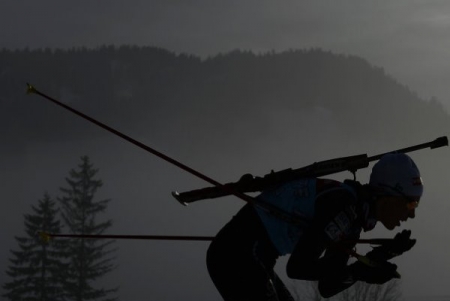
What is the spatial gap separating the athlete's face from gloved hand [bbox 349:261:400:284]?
25cm

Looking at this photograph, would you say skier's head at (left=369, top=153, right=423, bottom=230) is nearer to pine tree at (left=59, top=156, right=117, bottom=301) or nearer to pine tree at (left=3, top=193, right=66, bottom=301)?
pine tree at (left=3, top=193, right=66, bottom=301)

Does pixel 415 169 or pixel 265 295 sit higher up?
pixel 415 169

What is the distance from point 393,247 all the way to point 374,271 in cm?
18

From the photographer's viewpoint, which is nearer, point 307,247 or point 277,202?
point 307,247

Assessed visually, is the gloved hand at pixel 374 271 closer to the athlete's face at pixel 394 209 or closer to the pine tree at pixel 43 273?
the athlete's face at pixel 394 209

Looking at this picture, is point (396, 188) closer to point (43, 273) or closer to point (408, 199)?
point (408, 199)

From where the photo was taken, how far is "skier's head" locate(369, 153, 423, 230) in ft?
17.6

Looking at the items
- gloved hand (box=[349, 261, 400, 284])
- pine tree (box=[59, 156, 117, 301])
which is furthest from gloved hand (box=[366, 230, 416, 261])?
pine tree (box=[59, 156, 117, 301])

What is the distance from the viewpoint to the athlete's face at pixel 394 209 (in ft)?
Result: 17.6

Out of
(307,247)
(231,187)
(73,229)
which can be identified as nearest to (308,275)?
(307,247)

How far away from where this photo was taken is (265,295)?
17.7ft

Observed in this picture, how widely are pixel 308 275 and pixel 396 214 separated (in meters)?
0.70

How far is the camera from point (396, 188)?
536 centimetres

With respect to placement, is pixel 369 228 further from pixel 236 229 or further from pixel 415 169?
pixel 236 229
